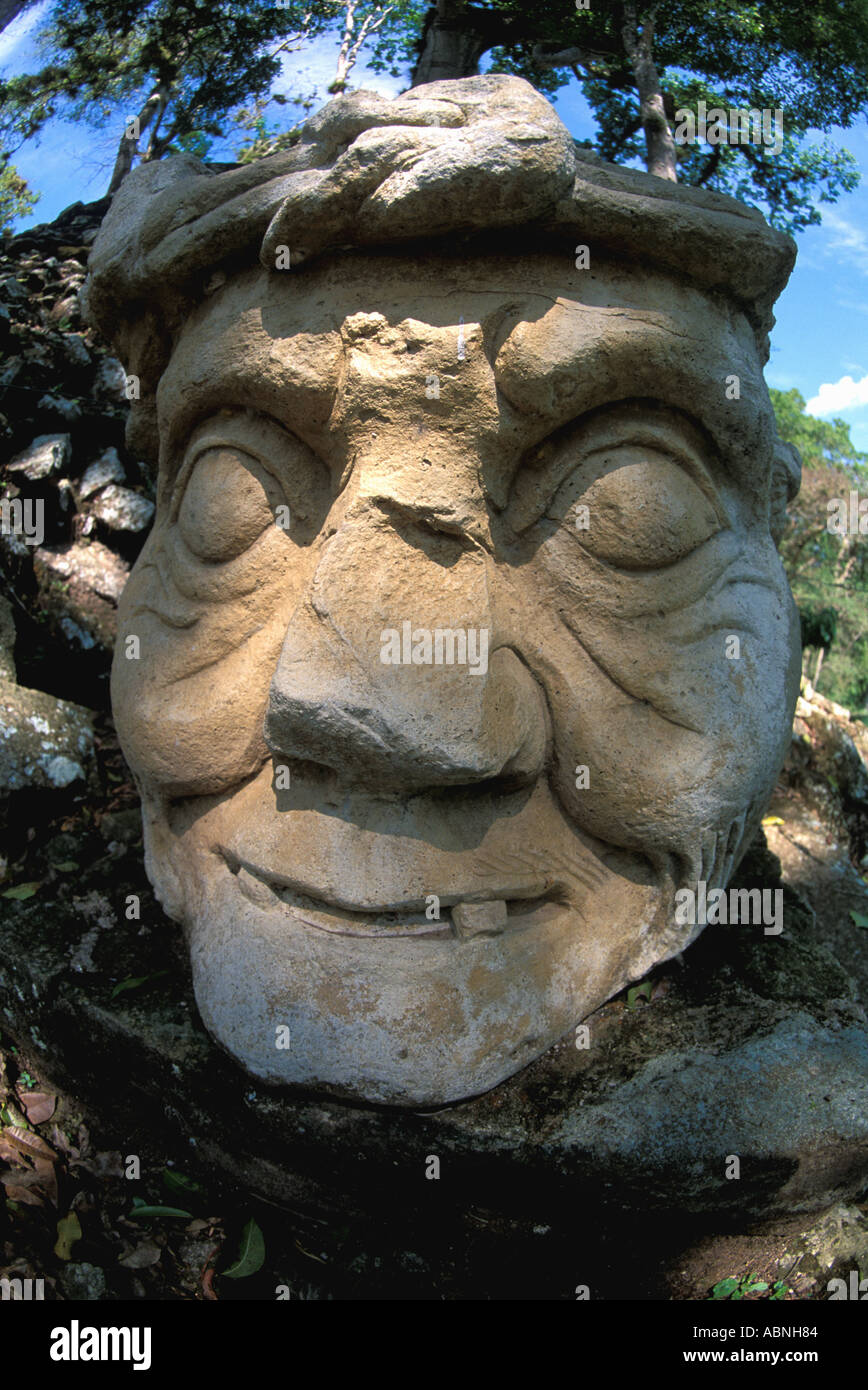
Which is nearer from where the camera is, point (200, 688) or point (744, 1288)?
point (744, 1288)

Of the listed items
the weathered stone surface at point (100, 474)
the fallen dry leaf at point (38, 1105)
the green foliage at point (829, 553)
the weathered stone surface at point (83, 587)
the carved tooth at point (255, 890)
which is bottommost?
the fallen dry leaf at point (38, 1105)

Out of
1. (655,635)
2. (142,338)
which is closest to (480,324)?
(655,635)

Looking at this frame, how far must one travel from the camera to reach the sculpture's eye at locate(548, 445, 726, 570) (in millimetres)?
2295

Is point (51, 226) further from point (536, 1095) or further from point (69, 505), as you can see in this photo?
point (536, 1095)

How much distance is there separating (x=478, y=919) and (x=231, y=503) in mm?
1171

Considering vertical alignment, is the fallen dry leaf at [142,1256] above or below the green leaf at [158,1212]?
below

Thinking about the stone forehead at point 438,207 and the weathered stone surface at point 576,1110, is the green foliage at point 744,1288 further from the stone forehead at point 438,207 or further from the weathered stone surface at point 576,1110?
the stone forehead at point 438,207

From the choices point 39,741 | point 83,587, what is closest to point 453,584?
point 39,741

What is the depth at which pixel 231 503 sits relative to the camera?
96.0 inches

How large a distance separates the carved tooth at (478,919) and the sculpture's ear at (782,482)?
1.33m

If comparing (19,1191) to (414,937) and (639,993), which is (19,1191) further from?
(639,993)

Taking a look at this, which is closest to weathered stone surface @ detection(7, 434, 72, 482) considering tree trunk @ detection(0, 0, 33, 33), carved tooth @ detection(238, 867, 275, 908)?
tree trunk @ detection(0, 0, 33, 33)

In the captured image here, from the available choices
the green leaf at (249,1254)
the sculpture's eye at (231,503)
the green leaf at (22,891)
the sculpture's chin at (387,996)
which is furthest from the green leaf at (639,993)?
the green leaf at (22,891)

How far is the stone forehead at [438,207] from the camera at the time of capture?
6.79 ft
